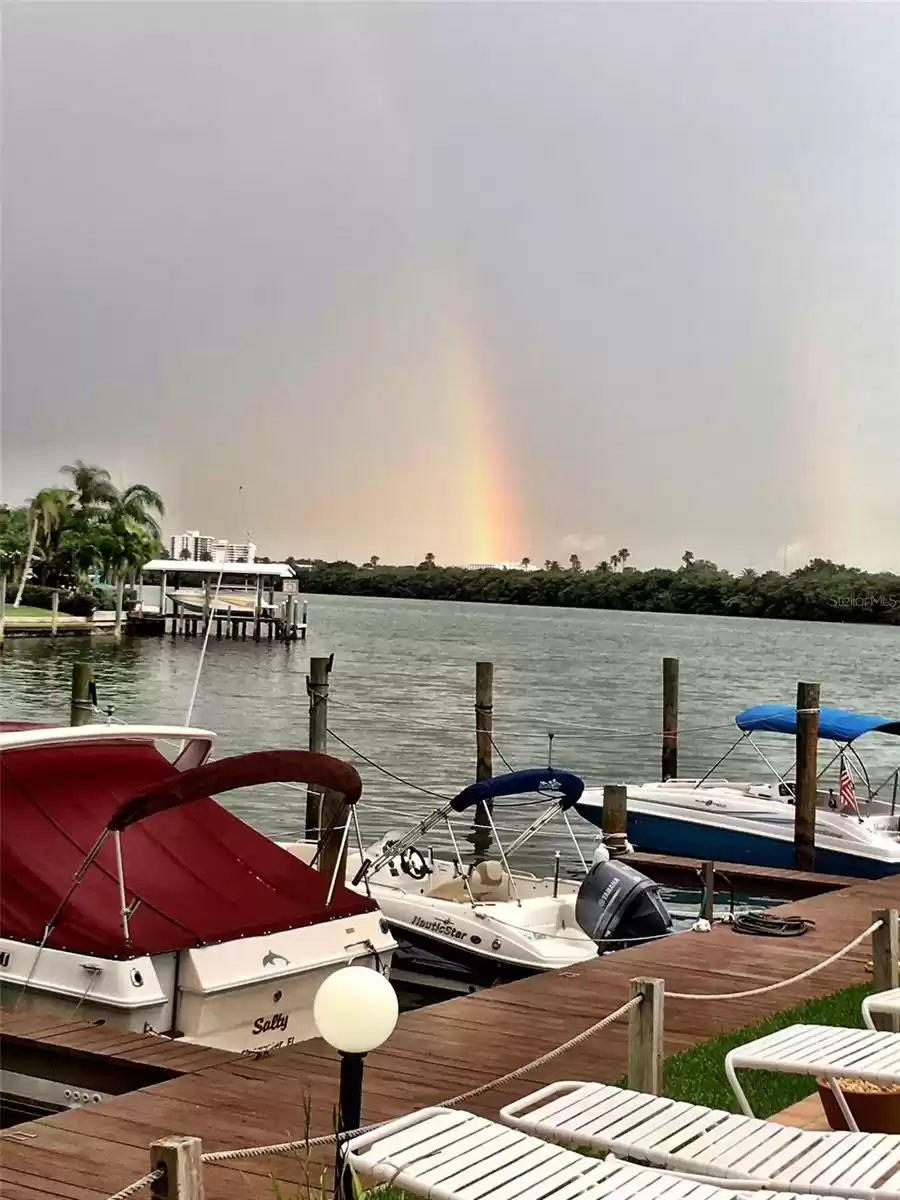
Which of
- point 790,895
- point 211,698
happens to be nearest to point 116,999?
point 790,895

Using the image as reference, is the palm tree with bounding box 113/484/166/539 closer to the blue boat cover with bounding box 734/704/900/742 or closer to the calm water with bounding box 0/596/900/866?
the calm water with bounding box 0/596/900/866

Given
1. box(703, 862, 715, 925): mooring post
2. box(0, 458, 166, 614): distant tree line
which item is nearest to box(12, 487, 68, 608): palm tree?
box(0, 458, 166, 614): distant tree line

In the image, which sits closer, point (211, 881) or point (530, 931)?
point (211, 881)

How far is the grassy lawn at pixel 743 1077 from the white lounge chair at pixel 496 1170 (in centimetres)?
286

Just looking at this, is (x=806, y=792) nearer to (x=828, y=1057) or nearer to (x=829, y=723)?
(x=829, y=723)

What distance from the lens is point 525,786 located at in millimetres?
15430

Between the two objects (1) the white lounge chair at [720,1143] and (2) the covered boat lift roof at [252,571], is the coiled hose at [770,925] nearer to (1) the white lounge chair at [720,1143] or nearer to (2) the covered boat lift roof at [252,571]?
(1) the white lounge chair at [720,1143]

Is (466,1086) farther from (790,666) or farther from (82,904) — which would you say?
(790,666)

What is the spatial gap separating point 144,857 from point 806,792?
1203 cm

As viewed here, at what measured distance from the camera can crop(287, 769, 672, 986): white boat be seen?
13242mm

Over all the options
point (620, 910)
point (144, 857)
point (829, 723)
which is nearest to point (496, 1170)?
point (144, 857)

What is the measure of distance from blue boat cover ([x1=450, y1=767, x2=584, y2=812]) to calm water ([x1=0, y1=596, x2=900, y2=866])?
8452 millimetres

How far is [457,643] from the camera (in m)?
126

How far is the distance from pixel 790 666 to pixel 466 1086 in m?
102
